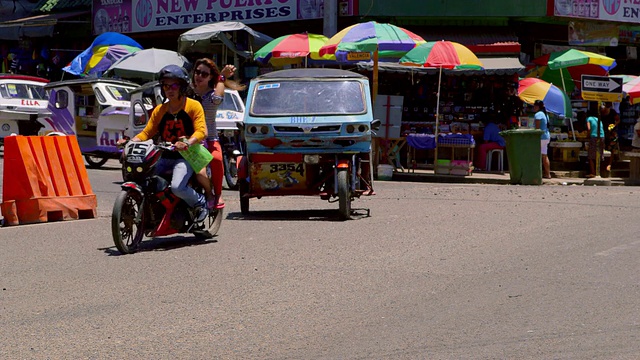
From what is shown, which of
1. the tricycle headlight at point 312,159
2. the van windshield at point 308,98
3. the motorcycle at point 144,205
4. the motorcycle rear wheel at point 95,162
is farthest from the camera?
the motorcycle rear wheel at point 95,162

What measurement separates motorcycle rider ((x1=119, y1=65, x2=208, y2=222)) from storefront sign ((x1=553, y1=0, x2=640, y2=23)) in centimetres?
2137

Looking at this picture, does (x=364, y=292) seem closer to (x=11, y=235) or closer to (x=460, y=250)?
(x=460, y=250)

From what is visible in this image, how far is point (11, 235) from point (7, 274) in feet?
9.59

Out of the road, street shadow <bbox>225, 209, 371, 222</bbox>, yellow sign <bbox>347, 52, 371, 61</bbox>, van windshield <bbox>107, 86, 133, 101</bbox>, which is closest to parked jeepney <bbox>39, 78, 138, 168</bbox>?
van windshield <bbox>107, 86, 133, 101</bbox>

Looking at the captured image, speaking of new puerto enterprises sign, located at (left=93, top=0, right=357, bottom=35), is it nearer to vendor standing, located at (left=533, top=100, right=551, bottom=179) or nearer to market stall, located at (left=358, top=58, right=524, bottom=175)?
market stall, located at (left=358, top=58, right=524, bottom=175)

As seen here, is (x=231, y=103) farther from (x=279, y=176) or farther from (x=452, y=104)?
(x=452, y=104)

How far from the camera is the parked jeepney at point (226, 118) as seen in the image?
715 inches

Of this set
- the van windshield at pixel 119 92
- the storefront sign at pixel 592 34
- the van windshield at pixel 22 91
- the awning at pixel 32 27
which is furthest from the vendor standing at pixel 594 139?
the awning at pixel 32 27

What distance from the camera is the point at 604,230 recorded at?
11859 millimetres

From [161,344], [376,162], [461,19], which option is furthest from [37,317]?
[461,19]

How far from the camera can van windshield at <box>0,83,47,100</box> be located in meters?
26.5

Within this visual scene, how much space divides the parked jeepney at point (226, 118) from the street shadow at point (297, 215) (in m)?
2.88

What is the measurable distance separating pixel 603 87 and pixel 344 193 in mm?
12333

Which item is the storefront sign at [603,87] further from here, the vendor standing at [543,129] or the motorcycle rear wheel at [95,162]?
the motorcycle rear wheel at [95,162]
